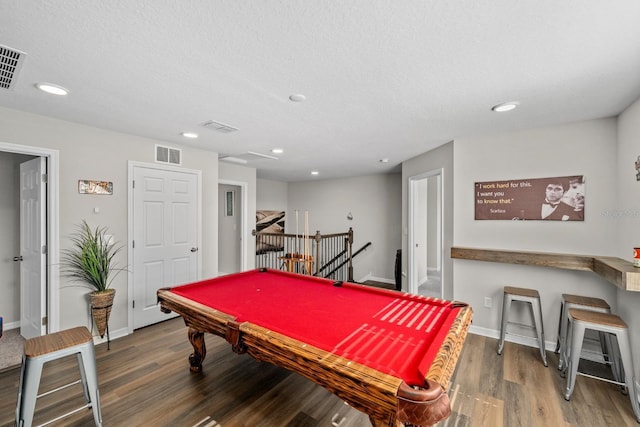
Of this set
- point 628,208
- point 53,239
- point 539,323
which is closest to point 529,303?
point 539,323

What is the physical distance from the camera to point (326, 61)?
171 centimetres

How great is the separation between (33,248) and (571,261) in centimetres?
565

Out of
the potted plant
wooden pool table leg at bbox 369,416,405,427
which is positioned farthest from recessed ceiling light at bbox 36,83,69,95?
wooden pool table leg at bbox 369,416,405,427

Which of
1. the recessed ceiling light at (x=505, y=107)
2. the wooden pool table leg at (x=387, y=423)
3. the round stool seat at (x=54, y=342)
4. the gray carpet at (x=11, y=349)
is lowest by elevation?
the gray carpet at (x=11, y=349)

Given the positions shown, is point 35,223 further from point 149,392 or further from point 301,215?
point 301,215

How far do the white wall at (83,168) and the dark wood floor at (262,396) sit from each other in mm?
570

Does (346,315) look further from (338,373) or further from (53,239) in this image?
(53,239)

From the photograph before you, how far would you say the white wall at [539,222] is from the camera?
2.75 m

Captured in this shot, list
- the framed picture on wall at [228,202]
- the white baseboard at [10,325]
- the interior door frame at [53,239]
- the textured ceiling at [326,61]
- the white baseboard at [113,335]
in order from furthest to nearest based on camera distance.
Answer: the framed picture on wall at [228,202]
the white baseboard at [10,325]
the white baseboard at [113,335]
the interior door frame at [53,239]
the textured ceiling at [326,61]

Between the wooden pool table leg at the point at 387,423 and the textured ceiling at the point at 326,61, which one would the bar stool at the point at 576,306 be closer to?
the textured ceiling at the point at 326,61

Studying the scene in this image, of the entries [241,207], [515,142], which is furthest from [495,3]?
[241,207]

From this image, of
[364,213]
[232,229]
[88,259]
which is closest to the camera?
[88,259]

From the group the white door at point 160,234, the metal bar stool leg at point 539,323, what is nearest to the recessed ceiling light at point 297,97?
the white door at point 160,234

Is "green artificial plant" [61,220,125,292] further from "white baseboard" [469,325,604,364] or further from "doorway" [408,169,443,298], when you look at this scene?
"white baseboard" [469,325,604,364]
